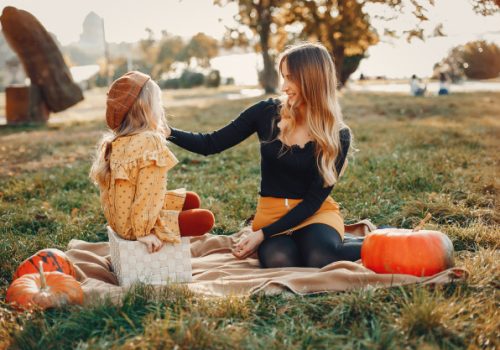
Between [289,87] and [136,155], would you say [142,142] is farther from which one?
[289,87]

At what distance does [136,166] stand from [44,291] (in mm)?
880

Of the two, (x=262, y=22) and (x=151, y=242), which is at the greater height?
(x=262, y=22)

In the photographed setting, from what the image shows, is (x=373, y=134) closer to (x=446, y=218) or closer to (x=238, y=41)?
(x=446, y=218)

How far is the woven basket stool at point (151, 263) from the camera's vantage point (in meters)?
3.38

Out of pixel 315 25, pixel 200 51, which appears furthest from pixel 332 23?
pixel 200 51

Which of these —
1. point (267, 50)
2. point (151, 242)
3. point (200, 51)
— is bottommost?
point (151, 242)

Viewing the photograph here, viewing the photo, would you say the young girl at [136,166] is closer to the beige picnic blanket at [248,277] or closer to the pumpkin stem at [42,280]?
the beige picnic blanket at [248,277]

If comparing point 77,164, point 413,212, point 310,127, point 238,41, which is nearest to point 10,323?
point 310,127

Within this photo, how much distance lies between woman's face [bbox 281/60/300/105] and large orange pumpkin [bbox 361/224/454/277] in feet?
3.52

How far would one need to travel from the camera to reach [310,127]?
12.4 feet

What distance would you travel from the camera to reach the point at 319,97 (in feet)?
12.4

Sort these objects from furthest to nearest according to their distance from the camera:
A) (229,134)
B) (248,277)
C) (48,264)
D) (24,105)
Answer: (24,105), (229,134), (248,277), (48,264)

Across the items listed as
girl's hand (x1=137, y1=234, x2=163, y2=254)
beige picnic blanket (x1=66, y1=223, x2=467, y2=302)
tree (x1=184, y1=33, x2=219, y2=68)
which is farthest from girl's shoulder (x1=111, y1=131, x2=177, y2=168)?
tree (x1=184, y1=33, x2=219, y2=68)

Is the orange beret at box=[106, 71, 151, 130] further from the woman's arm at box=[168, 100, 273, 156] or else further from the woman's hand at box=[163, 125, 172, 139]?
the woman's arm at box=[168, 100, 273, 156]
